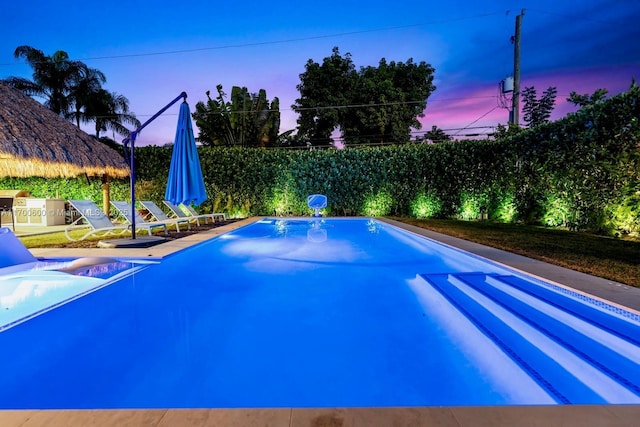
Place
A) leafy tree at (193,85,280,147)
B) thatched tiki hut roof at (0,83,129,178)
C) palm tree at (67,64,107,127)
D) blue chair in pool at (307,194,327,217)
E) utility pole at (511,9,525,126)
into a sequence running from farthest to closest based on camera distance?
leafy tree at (193,85,280,147) → palm tree at (67,64,107,127) → blue chair in pool at (307,194,327,217) → utility pole at (511,9,525,126) → thatched tiki hut roof at (0,83,129,178)

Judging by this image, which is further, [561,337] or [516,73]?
[516,73]

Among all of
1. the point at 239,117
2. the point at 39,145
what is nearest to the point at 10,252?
the point at 39,145

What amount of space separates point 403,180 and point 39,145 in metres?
11.8

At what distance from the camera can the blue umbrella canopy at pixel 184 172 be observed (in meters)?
7.51

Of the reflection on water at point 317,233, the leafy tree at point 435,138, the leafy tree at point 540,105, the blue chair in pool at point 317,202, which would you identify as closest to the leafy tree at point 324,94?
the leafy tree at point 435,138

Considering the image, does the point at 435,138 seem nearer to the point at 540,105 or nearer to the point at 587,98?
the point at 540,105

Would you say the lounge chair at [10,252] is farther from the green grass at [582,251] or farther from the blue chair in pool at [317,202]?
the blue chair in pool at [317,202]

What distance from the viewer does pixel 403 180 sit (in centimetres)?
1436

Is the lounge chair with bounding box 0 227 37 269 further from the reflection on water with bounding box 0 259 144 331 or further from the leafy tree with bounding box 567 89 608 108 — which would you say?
the leafy tree with bounding box 567 89 608 108

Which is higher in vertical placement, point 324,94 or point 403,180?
point 324,94

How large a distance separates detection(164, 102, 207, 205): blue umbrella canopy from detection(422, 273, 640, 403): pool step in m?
5.65

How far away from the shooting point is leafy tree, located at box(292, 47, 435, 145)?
947 inches

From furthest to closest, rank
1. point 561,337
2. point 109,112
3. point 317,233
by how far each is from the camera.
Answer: point 109,112 < point 317,233 < point 561,337

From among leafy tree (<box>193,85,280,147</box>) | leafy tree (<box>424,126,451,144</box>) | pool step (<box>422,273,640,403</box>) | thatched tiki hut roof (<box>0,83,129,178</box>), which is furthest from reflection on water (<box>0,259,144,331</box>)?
leafy tree (<box>424,126,451,144</box>)
